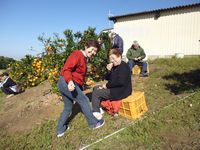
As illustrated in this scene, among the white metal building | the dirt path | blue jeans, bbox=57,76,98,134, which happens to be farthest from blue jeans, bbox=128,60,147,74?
the white metal building

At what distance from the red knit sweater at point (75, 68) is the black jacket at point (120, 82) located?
2.65ft

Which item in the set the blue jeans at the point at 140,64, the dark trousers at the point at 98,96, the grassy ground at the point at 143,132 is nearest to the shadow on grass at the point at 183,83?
the grassy ground at the point at 143,132

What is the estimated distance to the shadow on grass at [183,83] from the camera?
691 cm

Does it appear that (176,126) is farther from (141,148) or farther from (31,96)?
(31,96)

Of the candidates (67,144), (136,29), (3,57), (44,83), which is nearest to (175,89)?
(67,144)

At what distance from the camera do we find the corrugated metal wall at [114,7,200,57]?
15.3 m

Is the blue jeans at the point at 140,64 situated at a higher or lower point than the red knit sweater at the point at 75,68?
lower

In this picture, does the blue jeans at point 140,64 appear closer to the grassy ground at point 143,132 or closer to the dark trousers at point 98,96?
the grassy ground at point 143,132

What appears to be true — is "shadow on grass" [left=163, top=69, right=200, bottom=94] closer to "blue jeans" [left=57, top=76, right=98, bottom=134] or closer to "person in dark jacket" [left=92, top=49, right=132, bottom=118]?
"person in dark jacket" [left=92, top=49, right=132, bottom=118]

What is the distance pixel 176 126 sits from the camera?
177 inches

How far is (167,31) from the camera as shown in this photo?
1645 cm

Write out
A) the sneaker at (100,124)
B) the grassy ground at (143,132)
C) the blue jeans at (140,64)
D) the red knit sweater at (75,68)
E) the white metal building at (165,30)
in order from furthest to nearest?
1. the white metal building at (165,30)
2. the blue jeans at (140,64)
3. the sneaker at (100,124)
4. the red knit sweater at (75,68)
5. the grassy ground at (143,132)

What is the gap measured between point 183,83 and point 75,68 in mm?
4631

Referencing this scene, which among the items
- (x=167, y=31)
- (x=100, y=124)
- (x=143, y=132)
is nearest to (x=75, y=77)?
(x=100, y=124)
